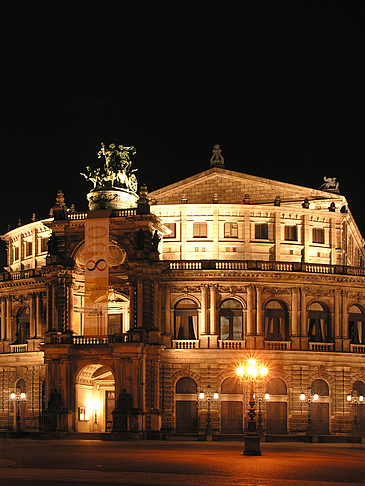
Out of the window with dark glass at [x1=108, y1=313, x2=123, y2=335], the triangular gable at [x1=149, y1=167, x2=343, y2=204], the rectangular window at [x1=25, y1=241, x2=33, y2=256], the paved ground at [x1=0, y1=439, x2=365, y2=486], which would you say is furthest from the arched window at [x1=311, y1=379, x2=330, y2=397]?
the rectangular window at [x1=25, y1=241, x2=33, y2=256]

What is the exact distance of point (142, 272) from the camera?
249ft

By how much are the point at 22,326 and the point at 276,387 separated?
2531 centimetres

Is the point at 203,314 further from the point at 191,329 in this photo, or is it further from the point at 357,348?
the point at 357,348

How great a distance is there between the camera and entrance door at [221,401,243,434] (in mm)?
77938

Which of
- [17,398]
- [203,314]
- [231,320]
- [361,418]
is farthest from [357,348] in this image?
[17,398]

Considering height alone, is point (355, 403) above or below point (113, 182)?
below

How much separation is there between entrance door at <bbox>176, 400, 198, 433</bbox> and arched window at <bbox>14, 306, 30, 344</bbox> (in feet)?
58.4

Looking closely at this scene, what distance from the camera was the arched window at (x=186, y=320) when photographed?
79.8 meters

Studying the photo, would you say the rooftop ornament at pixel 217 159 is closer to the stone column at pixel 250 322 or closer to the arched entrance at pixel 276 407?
the stone column at pixel 250 322

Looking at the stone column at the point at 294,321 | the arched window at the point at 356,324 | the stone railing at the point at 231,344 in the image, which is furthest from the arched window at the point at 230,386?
→ the arched window at the point at 356,324

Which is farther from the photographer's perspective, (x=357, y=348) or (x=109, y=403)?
(x=357, y=348)

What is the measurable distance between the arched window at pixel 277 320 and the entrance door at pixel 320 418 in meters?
6.53

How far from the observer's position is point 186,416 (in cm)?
7825

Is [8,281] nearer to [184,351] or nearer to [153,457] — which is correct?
[184,351]
